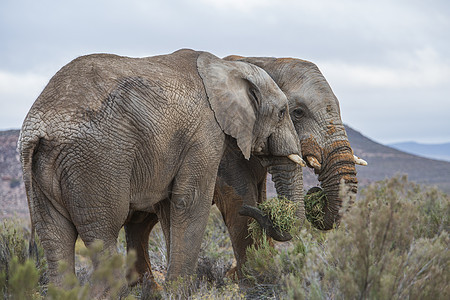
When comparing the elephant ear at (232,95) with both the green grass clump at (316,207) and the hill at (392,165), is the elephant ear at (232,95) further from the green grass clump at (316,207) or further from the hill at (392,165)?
the hill at (392,165)

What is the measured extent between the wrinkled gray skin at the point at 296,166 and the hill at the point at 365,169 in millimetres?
18160

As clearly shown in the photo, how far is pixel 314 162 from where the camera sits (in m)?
7.73

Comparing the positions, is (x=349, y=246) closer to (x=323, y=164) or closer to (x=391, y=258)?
(x=391, y=258)

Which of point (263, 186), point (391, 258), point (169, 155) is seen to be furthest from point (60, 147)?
point (263, 186)

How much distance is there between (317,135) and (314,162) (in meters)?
0.39

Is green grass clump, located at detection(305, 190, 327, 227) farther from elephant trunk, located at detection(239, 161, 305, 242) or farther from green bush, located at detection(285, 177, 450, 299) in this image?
green bush, located at detection(285, 177, 450, 299)

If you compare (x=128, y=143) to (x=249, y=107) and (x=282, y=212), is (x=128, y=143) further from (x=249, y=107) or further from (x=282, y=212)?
(x=282, y=212)

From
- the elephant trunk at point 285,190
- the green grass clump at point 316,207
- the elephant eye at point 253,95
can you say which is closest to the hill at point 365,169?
the green grass clump at point 316,207

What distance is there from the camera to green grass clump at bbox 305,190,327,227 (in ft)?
26.0

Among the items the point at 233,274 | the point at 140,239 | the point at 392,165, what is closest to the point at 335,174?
the point at 233,274

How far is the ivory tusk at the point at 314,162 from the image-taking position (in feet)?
25.2

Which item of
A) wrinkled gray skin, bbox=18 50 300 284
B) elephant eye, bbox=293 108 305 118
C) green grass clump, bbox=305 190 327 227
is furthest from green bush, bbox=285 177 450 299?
elephant eye, bbox=293 108 305 118

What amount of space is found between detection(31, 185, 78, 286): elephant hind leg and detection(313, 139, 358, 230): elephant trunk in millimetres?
3571

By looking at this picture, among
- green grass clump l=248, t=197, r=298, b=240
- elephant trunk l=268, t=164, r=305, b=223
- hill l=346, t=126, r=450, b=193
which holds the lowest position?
green grass clump l=248, t=197, r=298, b=240
